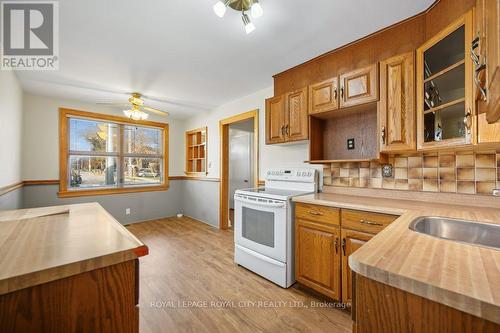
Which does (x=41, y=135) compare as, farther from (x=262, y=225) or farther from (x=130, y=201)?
(x=262, y=225)

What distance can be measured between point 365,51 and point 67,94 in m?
4.11

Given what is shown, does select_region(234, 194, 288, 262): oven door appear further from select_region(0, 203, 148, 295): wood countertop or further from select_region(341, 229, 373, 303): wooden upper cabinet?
select_region(0, 203, 148, 295): wood countertop

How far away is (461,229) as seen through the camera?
1.24 metres

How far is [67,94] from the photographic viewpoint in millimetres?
3387

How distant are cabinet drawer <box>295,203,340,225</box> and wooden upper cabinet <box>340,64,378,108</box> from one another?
37.6 inches

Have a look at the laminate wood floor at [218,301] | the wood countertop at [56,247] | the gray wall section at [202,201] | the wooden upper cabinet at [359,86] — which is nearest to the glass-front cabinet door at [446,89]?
the wooden upper cabinet at [359,86]

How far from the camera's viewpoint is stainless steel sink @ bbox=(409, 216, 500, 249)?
45.6 inches

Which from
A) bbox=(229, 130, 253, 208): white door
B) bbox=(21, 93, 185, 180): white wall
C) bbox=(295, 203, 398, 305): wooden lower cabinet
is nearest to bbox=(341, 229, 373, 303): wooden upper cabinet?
bbox=(295, 203, 398, 305): wooden lower cabinet

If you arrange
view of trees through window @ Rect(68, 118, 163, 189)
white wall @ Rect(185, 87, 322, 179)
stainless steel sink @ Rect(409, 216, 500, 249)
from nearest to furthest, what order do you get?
1. stainless steel sink @ Rect(409, 216, 500, 249)
2. white wall @ Rect(185, 87, 322, 179)
3. view of trees through window @ Rect(68, 118, 163, 189)

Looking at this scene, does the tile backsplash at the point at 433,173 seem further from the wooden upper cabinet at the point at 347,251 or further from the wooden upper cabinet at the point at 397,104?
the wooden upper cabinet at the point at 347,251

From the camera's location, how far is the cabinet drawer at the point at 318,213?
179cm

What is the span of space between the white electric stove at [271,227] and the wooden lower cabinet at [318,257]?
10cm

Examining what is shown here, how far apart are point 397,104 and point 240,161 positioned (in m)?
4.34

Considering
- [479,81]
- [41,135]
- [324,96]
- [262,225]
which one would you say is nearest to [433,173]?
[479,81]
